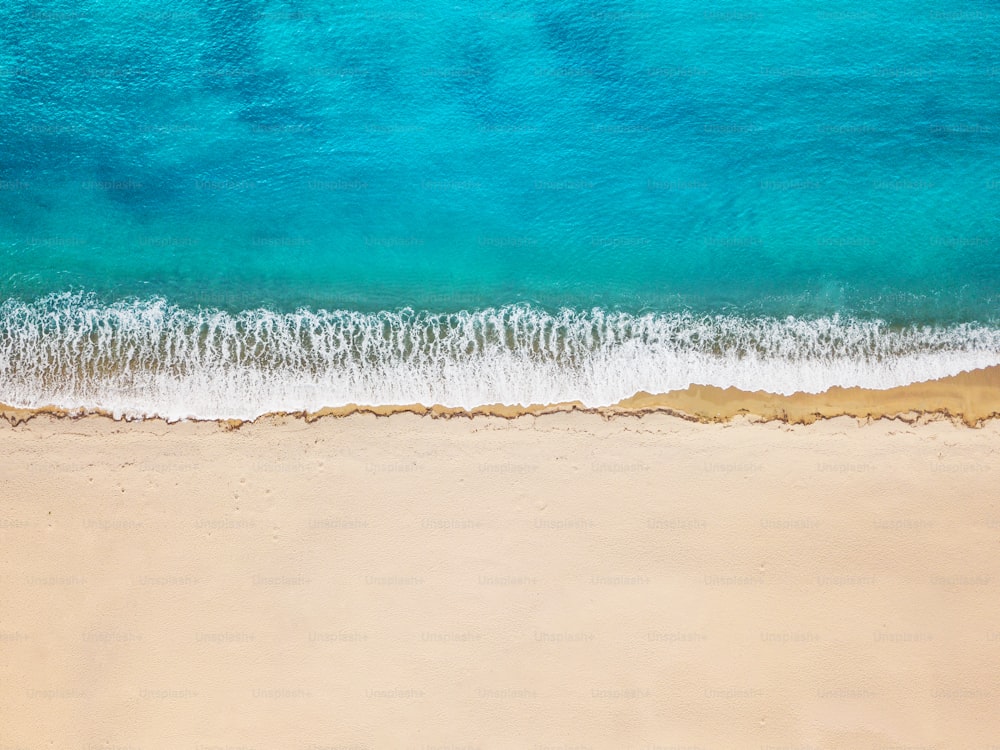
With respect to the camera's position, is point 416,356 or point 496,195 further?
point 496,195

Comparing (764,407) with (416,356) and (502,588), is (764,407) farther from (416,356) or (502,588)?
(416,356)

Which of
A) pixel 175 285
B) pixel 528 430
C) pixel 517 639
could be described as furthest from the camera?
pixel 175 285

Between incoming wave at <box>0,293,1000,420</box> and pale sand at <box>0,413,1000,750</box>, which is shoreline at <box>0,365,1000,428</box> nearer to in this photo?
incoming wave at <box>0,293,1000,420</box>

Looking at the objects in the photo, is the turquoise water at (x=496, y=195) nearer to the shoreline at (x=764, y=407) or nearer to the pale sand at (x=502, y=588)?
the shoreline at (x=764, y=407)

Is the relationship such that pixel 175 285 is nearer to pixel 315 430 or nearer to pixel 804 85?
pixel 315 430

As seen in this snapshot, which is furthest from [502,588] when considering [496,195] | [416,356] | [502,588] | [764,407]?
[496,195]

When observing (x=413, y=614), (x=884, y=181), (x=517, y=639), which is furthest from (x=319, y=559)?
(x=884, y=181)

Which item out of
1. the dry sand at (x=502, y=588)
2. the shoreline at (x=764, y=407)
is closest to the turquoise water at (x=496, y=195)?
the shoreline at (x=764, y=407)
